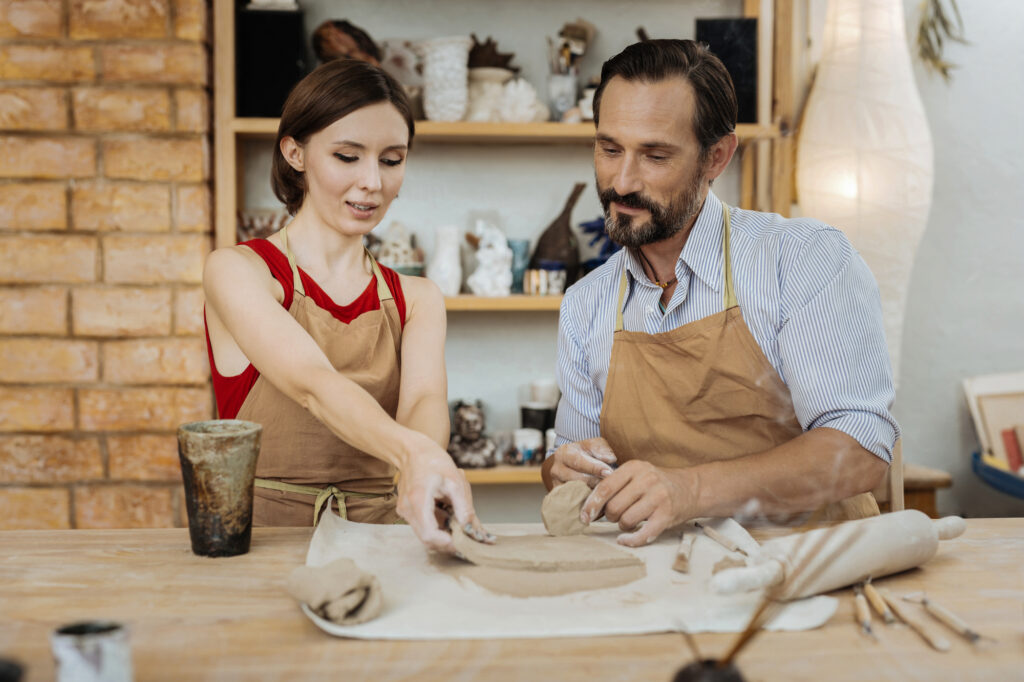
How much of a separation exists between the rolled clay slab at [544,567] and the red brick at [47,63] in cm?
197

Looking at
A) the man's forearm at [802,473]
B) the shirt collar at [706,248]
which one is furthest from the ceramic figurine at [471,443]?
the man's forearm at [802,473]

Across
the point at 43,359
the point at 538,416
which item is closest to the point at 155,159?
the point at 43,359

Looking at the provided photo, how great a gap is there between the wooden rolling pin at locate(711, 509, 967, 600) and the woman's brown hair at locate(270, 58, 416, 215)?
100 centimetres

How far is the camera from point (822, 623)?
2.57 feet

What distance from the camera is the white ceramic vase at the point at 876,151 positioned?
2.33m

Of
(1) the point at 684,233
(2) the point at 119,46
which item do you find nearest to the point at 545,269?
(1) the point at 684,233

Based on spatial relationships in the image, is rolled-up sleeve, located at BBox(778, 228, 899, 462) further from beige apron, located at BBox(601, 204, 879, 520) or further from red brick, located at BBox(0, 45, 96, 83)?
red brick, located at BBox(0, 45, 96, 83)

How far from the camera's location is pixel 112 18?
2273 mm

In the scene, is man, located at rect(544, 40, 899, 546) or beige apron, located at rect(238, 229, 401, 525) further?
beige apron, located at rect(238, 229, 401, 525)

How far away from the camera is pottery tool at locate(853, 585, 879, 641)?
770 millimetres

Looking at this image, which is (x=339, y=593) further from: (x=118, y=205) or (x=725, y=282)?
(x=118, y=205)

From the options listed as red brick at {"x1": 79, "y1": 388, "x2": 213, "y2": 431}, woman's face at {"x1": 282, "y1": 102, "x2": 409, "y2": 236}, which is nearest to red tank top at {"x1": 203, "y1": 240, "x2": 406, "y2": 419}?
woman's face at {"x1": 282, "y1": 102, "x2": 409, "y2": 236}

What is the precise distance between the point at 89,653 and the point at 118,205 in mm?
1971

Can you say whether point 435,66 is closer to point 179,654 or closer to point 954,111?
point 954,111
